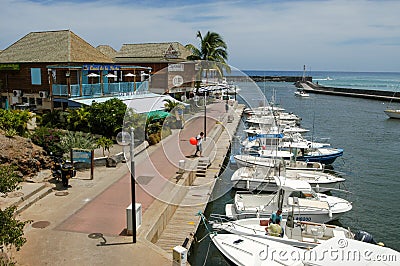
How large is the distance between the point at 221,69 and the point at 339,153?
49.1 feet

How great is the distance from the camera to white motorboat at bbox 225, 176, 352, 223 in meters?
14.9

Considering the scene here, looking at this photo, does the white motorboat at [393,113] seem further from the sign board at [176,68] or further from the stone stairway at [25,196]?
the stone stairway at [25,196]

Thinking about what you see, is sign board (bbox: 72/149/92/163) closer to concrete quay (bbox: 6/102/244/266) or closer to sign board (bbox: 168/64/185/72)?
concrete quay (bbox: 6/102/244/266)

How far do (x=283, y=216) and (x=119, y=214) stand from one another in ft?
22.6

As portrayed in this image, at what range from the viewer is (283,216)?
51.0ft

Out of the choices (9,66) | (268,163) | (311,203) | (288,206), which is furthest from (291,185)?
(9,66)

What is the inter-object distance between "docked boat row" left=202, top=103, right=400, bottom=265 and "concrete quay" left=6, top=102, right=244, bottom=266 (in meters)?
1.52

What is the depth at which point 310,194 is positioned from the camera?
56.3 ft

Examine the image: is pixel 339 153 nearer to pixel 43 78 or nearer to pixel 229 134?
pixel 229 134

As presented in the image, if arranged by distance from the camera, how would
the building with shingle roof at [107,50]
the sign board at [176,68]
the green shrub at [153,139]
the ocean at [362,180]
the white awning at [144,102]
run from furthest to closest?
the building with shingle roof at [107,50], the green shrub at [153,139], the white awning at [144,102], the sign board at [176,68], the ocean at [362,180]

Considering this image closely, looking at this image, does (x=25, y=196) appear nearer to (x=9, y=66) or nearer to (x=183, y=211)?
(x=183, y=211)

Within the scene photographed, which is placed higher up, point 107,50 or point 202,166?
point 107,50

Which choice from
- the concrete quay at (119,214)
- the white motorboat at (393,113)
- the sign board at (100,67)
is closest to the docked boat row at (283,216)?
the concrete quay at (119,214)

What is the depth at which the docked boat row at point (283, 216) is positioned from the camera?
11289mm
